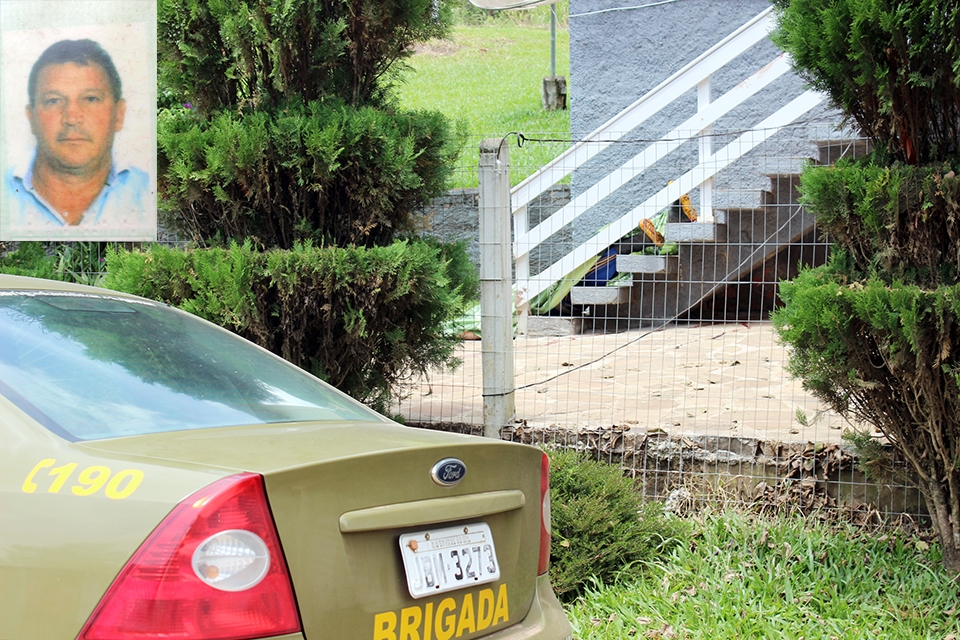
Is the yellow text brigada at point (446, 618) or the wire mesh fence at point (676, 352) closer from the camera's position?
the yellow text brigada at point (446, 618)

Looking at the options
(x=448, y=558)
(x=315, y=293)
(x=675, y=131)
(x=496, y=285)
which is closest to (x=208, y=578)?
(x=448, y=558)

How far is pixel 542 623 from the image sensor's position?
8.38ft

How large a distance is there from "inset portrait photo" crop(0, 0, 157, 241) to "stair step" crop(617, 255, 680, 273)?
4642 mm

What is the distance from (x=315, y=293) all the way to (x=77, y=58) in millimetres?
2823

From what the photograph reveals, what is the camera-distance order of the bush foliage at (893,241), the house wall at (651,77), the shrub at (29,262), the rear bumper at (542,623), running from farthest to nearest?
1. the house wall at (651,77)
2. the shrub at (29,262)
3. the bush foliage at (893,241)
4. the rear bumper at (542,623)

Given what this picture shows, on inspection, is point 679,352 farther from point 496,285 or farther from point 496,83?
point 496,83

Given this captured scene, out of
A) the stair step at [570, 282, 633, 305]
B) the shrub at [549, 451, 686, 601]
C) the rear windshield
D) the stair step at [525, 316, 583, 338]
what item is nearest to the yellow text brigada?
the rear windshield

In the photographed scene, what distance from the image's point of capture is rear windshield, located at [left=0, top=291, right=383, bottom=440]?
7.43 ft

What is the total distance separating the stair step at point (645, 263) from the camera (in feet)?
28.8

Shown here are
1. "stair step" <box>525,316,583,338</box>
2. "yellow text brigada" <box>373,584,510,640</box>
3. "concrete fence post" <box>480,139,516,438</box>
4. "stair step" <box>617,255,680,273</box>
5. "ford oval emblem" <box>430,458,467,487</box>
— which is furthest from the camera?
"stair step" <box>525,316,583,338</box>

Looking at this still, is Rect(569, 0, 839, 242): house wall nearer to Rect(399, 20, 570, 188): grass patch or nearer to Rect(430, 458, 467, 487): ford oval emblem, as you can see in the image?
Rect(399, 20, 570, 188): grass patch

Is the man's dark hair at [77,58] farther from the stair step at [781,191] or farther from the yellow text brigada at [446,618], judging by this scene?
the stair step at [781,191]

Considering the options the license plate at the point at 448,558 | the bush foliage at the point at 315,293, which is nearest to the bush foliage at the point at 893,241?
the bush foliage at the point at 315,293

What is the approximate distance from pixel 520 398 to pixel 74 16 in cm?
415
